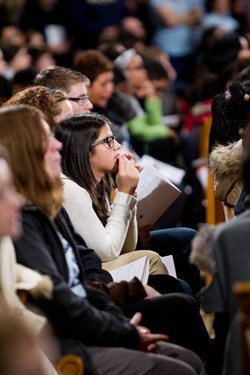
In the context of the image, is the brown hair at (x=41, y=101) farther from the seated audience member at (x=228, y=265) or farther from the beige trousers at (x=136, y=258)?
the seated audience member at (x=228, y=265)

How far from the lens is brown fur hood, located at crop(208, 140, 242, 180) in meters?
4.20

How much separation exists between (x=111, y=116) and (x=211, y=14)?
163 inches

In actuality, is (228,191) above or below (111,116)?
above

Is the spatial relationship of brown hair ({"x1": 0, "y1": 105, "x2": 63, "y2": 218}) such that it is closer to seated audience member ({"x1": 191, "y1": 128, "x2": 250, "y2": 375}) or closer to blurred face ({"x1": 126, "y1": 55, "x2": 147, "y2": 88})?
seated audience member ({"x1": 191, "y1": 128, "x2": 250, "y2": 375})

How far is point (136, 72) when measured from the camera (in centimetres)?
816

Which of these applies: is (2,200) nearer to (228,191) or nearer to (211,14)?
(228,191)

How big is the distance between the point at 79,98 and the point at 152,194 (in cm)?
68

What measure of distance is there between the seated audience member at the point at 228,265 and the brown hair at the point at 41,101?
145cm

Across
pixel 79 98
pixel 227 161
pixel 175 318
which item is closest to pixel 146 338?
pixel 175 318

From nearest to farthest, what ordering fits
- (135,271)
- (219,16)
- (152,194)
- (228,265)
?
→ (228,265) → (135,271) → (152,194) → (219,16)

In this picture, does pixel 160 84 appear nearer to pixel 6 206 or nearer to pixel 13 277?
pixel 13 277

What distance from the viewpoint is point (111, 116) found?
271 inches

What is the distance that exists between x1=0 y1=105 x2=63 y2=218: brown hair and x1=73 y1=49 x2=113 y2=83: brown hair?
10.4ft

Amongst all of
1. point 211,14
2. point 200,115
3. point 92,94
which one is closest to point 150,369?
point 92,94
